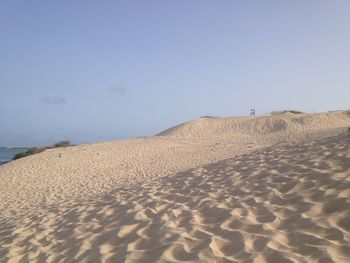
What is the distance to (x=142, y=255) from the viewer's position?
14.5 ft

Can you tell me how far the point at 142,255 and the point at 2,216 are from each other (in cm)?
634

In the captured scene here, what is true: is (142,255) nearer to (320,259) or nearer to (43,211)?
(320,259)

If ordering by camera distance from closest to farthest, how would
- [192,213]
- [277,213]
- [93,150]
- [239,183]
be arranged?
[277,213] → [192,213] → [239,183] → [93,150]

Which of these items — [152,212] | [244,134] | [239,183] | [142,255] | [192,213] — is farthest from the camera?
[244,134]

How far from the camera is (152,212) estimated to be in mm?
6211

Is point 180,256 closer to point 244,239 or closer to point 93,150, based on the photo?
point 244,239

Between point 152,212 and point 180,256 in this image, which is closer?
point 180,256

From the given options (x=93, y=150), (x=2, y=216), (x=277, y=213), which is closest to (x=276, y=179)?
(x=277, y=213)

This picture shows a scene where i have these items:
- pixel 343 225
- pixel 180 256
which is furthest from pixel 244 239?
pixel 343 225

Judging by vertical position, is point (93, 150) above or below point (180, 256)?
above

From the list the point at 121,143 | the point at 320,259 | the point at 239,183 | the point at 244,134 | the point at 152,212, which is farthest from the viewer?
the point at 244,134

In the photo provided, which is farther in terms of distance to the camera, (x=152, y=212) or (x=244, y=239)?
(x=152, y=212)

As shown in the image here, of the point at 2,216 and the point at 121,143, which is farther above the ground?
the point at 121,143

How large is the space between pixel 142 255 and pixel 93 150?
20.3 metres
